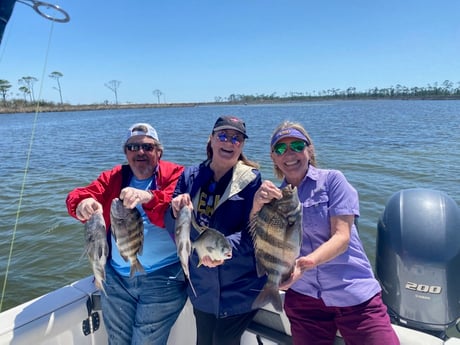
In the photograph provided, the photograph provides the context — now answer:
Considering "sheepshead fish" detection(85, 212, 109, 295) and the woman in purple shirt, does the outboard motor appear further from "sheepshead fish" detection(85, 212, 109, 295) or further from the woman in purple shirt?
"sheepshead fish" detection(85, 212, 109, 295)

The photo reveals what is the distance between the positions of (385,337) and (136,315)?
77.4 inches

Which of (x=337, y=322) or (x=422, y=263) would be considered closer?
(x=337, y=322)

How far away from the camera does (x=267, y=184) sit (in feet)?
7.54

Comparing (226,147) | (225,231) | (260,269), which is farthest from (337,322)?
(226,147)

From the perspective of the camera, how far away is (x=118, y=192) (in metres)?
3.14

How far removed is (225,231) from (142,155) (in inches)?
40.7

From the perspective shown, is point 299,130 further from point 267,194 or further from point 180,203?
point 180,203

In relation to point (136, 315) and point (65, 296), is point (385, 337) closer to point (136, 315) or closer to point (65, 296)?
point (136, 315)

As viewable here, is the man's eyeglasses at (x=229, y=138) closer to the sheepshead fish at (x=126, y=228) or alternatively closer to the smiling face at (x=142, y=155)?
the smiling face at (x=142, y=155)

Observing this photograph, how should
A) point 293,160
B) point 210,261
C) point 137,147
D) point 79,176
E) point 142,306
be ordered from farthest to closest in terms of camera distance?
point 79,176
point 137,147
point 142,306
point 293,160
point 210,261

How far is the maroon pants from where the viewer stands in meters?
2.44

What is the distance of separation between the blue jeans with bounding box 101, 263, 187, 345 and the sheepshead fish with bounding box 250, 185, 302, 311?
0.88m

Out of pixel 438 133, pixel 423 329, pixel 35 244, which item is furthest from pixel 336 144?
pixel 423 329

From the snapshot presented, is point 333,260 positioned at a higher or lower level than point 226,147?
lower
